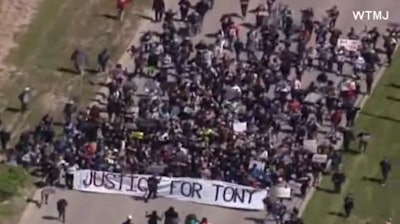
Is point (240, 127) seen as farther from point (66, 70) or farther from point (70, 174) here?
point (66, 70)

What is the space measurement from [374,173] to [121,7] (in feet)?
51.6

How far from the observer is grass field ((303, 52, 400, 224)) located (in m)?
74.9

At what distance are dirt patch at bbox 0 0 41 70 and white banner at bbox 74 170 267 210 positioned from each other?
10281 mm

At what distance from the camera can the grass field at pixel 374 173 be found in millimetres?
74875

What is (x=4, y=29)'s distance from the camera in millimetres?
84625

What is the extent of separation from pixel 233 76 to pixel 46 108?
334 inches

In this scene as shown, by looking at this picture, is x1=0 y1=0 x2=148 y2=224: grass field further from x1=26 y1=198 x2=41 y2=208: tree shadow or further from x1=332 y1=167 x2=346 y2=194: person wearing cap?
x1=332 y1=167 x2=346 y2=194: person wearing cap

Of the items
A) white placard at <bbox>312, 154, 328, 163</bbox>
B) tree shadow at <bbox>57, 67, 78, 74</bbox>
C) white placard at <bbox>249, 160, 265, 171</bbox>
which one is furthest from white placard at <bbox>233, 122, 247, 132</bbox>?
tree shadow at <bbox>57, 67, 78, 74</bbox>

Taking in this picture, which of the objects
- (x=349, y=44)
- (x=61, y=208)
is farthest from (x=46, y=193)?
(x=349, y=44)

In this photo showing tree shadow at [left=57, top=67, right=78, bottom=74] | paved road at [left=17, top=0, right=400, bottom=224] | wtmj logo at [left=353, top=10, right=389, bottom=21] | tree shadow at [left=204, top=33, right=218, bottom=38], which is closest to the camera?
paved road at [left=17, top=0, right=400, bottom=224]

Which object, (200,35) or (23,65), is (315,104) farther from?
(23,65)

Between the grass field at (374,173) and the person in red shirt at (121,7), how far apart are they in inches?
505

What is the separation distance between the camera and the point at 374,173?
253ft

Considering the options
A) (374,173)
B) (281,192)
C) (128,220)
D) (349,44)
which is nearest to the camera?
(128,220)
